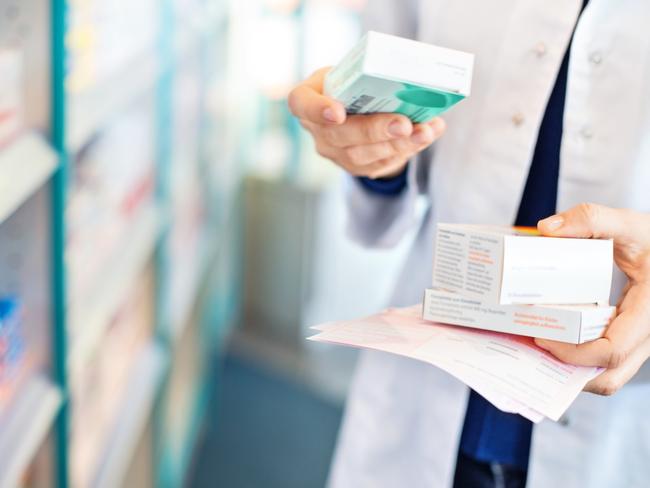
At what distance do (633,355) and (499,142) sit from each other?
34 centimetres

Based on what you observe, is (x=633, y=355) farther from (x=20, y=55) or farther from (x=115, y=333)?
(x=115, y=333)

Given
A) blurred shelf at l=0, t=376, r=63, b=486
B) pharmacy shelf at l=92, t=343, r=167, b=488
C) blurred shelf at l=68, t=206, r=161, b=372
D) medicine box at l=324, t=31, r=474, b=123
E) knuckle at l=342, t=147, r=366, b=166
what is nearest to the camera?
medicine box at l=324, t=31, r=474, b=123

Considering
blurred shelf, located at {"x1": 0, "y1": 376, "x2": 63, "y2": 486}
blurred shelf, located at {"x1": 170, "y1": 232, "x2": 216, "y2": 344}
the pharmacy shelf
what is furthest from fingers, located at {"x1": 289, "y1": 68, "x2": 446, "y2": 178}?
blurred shelf, located at {"x1": 170, "y1": 232, "x2": 216, "y2": 344}

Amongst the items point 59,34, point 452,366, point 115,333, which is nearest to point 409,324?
point 452,366

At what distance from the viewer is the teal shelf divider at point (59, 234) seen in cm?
111

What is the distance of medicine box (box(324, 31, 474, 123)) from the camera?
0.75 metres

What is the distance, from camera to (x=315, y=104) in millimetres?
895

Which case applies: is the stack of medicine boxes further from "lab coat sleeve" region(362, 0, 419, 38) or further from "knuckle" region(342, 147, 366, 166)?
"lab coat sleeve" region(362, 0, 419, 38)

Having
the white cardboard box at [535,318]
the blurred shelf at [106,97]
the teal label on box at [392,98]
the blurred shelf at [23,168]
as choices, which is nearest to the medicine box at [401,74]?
the teal label on box at [392,98]

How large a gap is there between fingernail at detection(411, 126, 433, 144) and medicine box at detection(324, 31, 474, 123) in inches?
2.4

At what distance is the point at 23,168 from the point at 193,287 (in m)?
1.37

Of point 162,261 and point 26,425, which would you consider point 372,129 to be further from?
point 162,261

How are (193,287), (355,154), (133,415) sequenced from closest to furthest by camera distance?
(355,154), (133,415), (193,287)

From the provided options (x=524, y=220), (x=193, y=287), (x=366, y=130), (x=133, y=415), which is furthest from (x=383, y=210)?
(x=193, y=287)
